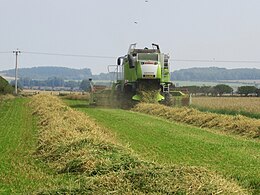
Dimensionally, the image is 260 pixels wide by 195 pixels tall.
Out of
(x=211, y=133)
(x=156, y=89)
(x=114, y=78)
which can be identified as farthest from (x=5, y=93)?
(x=211, y=133)

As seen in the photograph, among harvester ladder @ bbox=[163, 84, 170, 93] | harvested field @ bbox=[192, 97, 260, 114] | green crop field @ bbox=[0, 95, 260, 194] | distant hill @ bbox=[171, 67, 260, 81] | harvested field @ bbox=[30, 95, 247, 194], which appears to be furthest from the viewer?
distant hill @ bbox=[171, 67, 260, 81]

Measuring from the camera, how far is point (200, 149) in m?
16.3

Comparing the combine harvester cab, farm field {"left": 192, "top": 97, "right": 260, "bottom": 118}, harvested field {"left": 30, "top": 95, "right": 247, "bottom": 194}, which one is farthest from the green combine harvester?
harvested field {"left": 30, "top": 95, "right": 247, "bottom": 194}

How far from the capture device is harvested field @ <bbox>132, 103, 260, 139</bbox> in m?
21.9

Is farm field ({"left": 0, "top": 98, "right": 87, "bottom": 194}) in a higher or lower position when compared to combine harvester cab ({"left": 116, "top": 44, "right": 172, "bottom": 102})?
lower

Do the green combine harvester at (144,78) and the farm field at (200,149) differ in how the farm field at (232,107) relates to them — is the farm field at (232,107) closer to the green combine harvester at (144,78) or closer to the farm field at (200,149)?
the green combine harvester at (144,78)

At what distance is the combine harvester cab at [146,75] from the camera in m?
36.9

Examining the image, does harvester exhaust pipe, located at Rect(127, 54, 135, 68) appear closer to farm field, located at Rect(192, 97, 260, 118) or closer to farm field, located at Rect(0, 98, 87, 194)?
farm field, located at Rect(192, 97, 260, 118)

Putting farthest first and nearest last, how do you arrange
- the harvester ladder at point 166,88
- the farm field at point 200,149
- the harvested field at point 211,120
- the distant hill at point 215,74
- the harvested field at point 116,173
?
the distant hill at point 215,74 < the harvester ladder at point 166,88 < the harvested field at point 211,120 < the farm field at point 200,149 < the harvested field at point 116,173

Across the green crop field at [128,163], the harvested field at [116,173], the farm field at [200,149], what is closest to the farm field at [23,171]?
the green crop field at [128,163]

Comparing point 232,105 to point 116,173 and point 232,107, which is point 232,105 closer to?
point 232,107

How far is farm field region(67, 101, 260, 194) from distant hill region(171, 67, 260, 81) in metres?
141

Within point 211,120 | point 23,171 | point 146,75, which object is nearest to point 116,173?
point 23,171

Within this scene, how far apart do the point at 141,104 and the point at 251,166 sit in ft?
79.8
